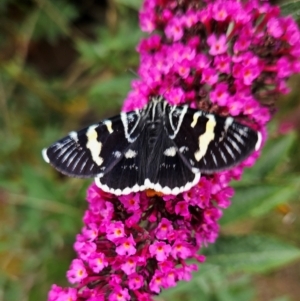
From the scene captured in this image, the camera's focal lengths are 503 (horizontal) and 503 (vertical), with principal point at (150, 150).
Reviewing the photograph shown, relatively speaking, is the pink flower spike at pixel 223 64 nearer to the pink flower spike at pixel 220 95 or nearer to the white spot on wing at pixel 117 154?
the pink flower spike at pixel 220 95

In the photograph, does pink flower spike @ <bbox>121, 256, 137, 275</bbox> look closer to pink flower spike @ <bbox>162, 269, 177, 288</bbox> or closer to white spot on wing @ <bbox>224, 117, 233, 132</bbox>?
pink flower spike @ <bbox>162, 269, 177, 288</bbox>

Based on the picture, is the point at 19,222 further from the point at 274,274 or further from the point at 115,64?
the point at 274,274

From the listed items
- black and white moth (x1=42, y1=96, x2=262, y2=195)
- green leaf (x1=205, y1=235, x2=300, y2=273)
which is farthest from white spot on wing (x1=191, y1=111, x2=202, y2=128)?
green leaf (x1=205, y1=235, x2=300, y2=273)

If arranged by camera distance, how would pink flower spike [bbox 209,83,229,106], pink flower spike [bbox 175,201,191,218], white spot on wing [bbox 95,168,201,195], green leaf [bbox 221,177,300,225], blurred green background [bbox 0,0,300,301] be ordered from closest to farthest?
white spot on wing [bbox 95,168,201,195] → pink flower spike [bbox 175,201,191,218] → pink flower spike [bbox 209,83,229,106] → green leaf [bbox 221,177,300,225] → blurred green background [bbox 0,0,300,301]

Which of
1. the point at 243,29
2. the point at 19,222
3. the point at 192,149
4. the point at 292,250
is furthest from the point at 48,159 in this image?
the point at 19,222

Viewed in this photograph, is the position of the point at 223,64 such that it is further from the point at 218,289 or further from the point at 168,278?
the point at 218,289

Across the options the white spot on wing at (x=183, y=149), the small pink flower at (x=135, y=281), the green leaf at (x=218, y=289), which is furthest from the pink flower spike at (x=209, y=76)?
the green leaf at (x=218, y=289)
